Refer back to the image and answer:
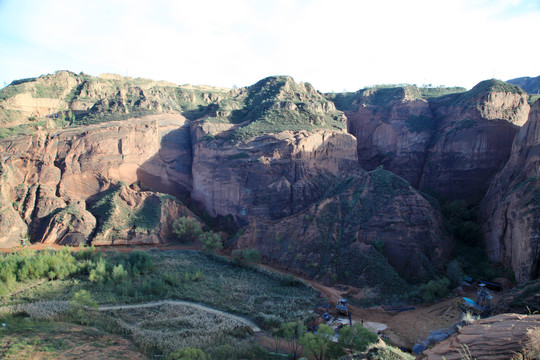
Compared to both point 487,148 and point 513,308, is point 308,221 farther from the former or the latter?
point 487,148

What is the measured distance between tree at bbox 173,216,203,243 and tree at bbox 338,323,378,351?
22888mm

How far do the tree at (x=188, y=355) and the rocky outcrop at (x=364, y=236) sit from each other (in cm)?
1350

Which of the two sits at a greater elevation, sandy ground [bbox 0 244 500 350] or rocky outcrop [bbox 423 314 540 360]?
rocky outcrop [bbox 423 314 540 360]

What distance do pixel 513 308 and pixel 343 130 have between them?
30427 millimetres

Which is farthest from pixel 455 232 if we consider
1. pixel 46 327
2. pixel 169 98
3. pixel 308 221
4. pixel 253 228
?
pixel 169 98

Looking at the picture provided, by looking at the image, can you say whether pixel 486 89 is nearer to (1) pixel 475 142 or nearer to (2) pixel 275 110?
(1) pixel 475 142

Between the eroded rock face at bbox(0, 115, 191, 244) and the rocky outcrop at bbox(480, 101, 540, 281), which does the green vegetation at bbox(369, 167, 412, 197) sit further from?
the eroded rock face at bbox(0, 115, 191, 244)

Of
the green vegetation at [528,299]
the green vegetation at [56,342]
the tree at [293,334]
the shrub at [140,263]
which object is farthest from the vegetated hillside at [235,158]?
the green vegetation at [56,342]

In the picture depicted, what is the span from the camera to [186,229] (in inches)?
1399

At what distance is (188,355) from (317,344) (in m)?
4.89

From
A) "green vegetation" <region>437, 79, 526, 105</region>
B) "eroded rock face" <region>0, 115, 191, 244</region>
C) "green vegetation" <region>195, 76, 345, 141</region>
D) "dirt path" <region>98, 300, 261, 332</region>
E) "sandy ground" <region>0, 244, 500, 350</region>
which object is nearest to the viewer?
"sandy ground" <region>0, 244, 500, 350</region>

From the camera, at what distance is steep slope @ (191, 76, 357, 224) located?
116 feet

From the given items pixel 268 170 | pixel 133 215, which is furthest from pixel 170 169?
pixel 268 170

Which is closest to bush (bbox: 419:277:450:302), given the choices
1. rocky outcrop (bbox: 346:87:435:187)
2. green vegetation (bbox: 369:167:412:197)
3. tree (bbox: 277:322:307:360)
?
green vegetation (bbox: 369:167:412:197)
